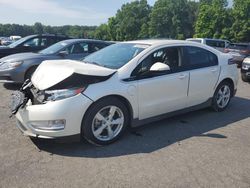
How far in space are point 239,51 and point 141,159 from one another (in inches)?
532

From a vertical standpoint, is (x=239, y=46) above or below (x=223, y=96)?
above

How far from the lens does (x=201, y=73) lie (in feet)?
18.5

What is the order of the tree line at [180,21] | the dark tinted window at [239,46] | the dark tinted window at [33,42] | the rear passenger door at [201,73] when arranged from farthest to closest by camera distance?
the tree line at [180,21] → the dark tinted window at [239,46] → the dark tinted window at [33,42] → the rear passenger door at [201,73]

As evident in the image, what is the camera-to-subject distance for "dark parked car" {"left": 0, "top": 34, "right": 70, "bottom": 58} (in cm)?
1077

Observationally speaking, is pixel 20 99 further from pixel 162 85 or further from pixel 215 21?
pixel 215 21

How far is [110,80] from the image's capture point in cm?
440

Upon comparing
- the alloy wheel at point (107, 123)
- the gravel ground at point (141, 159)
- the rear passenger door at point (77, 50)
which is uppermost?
the rear passenger door at point (77, 50)

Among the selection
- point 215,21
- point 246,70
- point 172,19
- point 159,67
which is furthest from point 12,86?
point 172,19

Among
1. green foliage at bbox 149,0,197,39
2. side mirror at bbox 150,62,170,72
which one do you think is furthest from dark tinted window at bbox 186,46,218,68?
green foliage at bbox 149,0,197,39

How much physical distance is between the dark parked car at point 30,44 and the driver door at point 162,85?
7.00m

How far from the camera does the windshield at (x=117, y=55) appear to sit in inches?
191

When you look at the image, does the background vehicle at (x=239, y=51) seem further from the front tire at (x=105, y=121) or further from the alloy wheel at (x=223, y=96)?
the front tire at (x=105, y=121)

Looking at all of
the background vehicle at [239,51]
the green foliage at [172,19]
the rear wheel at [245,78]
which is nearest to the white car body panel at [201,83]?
the rear wheel at [245,78]

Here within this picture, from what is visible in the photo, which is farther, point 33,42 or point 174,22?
point 174,22
